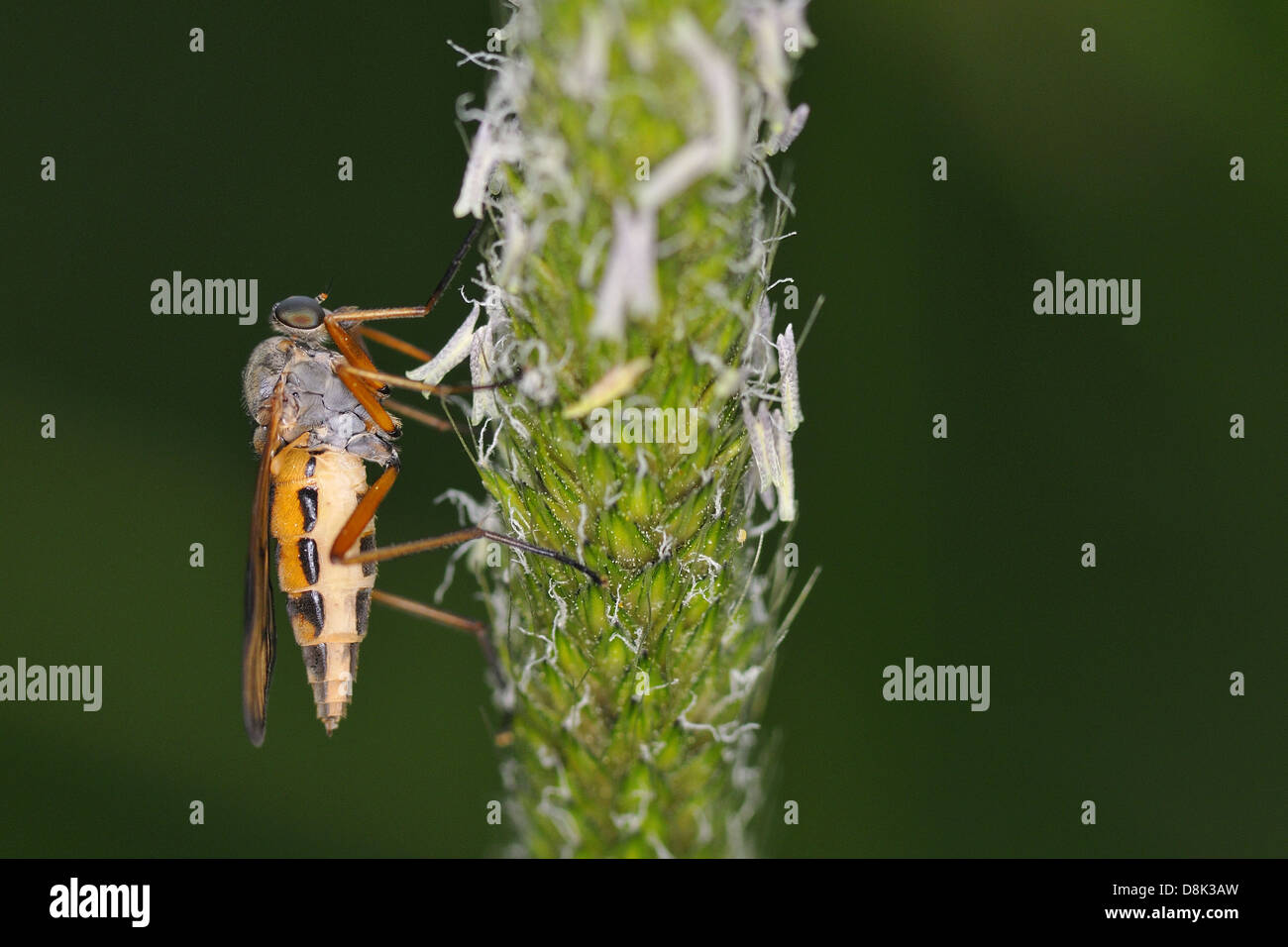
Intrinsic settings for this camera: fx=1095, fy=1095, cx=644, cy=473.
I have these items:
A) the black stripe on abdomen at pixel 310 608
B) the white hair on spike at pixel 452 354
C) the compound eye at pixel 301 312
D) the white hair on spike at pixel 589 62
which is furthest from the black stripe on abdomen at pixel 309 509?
the white hair on spike at pixel 589 62

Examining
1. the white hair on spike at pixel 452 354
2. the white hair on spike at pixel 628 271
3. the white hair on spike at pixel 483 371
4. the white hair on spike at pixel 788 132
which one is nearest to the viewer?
the white hair on spike at pixel 628 271

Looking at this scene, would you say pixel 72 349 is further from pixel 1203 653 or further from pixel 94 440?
pixel 1203 653

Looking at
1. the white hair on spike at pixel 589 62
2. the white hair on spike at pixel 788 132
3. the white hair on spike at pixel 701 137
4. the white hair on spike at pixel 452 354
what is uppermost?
the white hair on spike at pixel 788 132

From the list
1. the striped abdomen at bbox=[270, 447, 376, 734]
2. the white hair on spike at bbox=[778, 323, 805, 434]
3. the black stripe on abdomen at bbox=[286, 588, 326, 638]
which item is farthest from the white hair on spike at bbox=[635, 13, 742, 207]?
the black stripe on abdomen at bbox=[286, 588, 326, 638]

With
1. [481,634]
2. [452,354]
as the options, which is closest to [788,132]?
[452,354]

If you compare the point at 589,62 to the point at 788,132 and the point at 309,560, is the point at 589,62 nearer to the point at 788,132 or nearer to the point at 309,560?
the point at 788,132

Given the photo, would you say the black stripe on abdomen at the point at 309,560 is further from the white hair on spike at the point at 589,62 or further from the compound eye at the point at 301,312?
the white hair on spike at the point at 589,62
